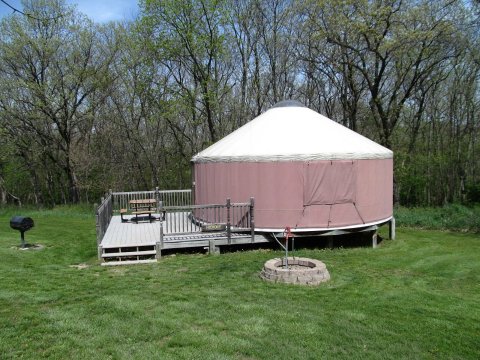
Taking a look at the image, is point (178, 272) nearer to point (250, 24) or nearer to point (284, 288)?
point (284, 288)

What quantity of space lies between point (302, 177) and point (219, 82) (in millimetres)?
13177

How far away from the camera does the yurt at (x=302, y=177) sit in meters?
9.01

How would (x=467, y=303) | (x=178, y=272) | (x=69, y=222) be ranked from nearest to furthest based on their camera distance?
(x=467, y=303) < (x=178, y=272) < (x=69, y=222)

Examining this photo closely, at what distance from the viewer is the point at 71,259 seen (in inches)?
332

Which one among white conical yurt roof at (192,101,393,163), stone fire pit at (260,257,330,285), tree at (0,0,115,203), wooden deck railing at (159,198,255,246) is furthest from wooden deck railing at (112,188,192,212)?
tree at (0,0,115,203)

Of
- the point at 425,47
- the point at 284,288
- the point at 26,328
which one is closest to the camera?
the point at 26,328

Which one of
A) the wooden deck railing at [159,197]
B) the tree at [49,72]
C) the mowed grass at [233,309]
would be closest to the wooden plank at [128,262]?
the mowed grass at [233,309]

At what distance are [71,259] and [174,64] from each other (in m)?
15.0

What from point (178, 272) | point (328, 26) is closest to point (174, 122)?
point (328, 26)

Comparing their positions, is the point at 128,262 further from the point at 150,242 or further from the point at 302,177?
the point at 302,177

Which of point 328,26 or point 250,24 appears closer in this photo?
point 328,26

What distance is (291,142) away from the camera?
934 cm

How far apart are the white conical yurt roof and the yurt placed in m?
0.02

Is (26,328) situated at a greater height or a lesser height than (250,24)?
lesser
